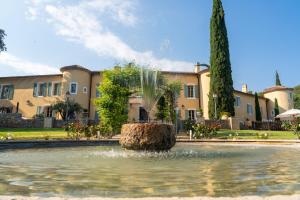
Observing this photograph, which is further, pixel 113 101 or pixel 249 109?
pixel 249 109

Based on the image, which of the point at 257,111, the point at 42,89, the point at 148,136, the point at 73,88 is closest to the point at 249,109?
the point at 257,111

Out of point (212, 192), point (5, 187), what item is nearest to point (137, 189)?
point (212, 192)

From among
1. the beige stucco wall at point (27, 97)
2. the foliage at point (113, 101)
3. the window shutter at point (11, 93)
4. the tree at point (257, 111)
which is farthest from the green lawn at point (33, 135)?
the tree at point (257, 111)

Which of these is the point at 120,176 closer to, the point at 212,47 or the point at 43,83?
the point at 212,47

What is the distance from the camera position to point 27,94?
4166cm

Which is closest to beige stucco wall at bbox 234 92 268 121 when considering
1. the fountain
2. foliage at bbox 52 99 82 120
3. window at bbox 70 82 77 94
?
foliage at bbox 52 99 82 120

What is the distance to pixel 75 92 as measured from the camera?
39031 mm

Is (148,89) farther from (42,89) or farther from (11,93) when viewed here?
(11,93)

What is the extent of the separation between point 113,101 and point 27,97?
73.5 ft

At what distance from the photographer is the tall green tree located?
34750 mm

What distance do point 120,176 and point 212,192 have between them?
2.18 m

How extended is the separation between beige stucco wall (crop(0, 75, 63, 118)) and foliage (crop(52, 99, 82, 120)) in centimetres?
460

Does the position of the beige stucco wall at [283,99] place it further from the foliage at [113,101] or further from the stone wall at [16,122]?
the stone wall at [16,122]

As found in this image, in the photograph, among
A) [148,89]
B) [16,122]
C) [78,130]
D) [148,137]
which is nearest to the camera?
[148,137]
